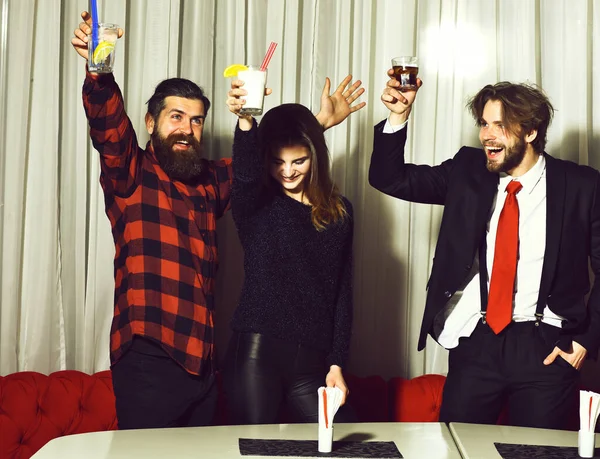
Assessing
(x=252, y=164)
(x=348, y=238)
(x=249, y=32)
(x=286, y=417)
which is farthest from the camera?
(x=249, y=32)

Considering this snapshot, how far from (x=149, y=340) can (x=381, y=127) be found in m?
1.03

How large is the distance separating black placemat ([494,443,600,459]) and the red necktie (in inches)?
21.6

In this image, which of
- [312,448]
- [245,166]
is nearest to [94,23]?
[245,166]

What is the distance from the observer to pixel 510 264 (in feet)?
9.04

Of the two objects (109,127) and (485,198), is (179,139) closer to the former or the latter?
(109,127)

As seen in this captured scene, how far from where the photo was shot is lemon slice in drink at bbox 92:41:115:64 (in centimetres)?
235

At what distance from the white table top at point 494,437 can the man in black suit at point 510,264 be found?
1.07 ft

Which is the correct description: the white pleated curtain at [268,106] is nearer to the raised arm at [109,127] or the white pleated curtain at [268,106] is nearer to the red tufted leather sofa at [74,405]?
the red tufted leather sofa at [74,405]

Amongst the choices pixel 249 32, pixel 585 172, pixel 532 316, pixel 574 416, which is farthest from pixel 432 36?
pixel 574 416

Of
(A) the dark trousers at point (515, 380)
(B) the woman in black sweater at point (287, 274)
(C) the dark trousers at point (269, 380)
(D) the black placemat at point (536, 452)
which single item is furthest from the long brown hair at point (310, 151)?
(D) the black placemat at point (536, 452)

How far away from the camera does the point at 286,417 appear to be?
3.15 meters

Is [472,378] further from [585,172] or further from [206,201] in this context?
[206,201]

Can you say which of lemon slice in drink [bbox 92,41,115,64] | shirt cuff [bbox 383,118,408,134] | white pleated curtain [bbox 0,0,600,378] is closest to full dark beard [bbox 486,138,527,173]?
shirt cuff [bbox 383,118,408,134]

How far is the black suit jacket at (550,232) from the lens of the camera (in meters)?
2.78
